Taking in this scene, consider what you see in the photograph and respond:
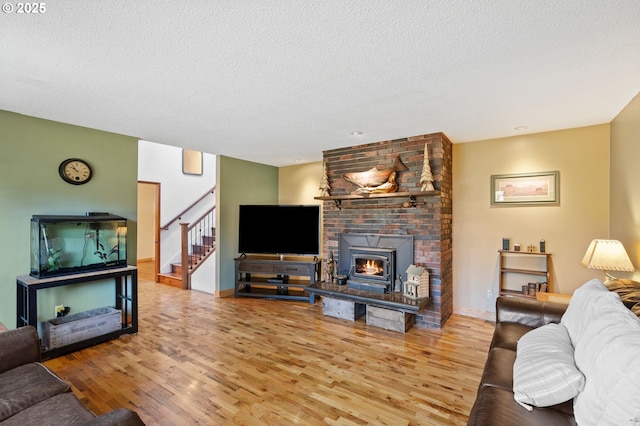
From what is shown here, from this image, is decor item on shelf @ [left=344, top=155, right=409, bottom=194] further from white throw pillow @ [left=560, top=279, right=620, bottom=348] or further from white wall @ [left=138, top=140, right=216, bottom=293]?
white wall @ [left=138, top=140, right=216, bottom=293]

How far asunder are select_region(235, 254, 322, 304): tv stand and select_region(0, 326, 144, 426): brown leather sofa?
3.30 m

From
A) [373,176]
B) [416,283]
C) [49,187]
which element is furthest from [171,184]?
[416,283]

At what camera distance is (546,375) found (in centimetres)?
138

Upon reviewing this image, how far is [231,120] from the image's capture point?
332cm

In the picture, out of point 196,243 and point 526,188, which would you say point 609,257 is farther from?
point 196,243

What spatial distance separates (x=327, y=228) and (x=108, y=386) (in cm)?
322

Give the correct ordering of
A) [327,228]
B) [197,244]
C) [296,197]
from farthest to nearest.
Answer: [197,244]
[296,197]
[327,228]

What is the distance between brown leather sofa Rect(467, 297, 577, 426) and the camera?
1.31 meters

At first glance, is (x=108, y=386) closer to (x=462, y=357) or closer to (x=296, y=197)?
(x=462, y=357)

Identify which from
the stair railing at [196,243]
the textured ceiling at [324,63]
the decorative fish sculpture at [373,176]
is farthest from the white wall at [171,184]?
the decorative fish sculpture at [373,176]

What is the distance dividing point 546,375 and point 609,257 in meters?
1.98

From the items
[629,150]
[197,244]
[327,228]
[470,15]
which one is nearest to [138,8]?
[470,15]

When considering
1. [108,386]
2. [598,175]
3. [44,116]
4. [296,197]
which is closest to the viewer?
[108,386]

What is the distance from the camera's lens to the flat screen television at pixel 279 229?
4961 mm
